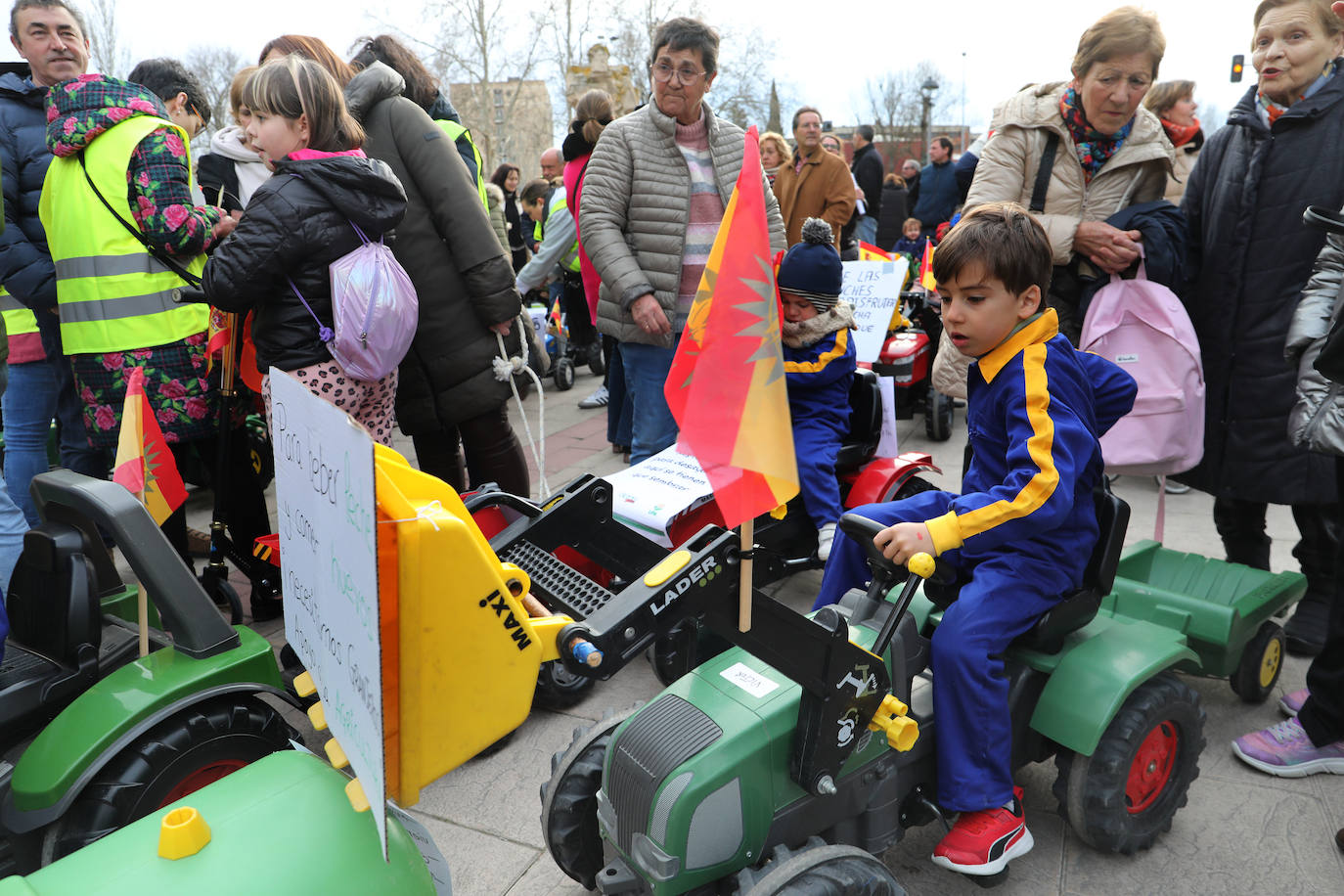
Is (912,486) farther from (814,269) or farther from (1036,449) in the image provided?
(1036,449)

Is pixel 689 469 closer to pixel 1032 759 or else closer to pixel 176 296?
pixel 1032 759

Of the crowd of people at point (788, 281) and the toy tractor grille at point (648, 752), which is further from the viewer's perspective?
the crowd of people at point (788, 281)

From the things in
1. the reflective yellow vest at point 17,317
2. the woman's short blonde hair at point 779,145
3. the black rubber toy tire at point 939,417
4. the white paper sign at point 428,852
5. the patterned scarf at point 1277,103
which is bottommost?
the black rubber toy tire at point 939,417

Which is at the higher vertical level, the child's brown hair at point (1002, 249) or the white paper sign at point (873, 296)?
the child's brown hair at point (1002, 249)

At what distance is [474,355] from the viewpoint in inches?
133

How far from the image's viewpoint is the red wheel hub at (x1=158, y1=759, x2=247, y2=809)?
2.14 metres

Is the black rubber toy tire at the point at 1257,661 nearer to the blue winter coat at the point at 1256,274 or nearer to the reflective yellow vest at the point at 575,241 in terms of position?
the blue winter coat at the point at 1256,274

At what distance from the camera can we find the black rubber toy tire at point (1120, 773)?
214cm

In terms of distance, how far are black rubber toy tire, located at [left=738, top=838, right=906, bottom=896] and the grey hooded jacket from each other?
1.77 meters

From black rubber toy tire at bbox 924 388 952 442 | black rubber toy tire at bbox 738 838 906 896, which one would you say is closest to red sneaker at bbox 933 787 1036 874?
black rubber toy tire at bbox 738 838 906 896

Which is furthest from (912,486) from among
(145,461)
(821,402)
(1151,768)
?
(145,461)

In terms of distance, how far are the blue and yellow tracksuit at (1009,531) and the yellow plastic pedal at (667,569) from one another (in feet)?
2.39

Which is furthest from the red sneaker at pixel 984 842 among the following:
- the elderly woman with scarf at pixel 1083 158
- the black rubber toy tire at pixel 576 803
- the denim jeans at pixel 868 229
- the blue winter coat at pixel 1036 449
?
the denim jeans at pixel 868 229

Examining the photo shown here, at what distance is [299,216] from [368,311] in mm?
336
